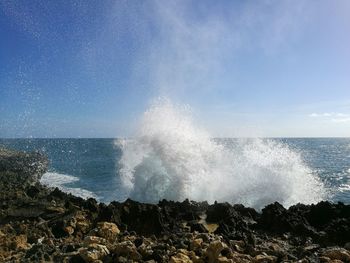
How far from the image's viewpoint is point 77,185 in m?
35.5

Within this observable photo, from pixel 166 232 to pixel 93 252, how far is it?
3.67 meters

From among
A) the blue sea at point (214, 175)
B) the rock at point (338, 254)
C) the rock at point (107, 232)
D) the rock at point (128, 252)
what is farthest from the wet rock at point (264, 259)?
the blue sea at point (214, 175)

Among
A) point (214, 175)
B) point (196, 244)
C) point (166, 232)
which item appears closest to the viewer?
point (196, 244)

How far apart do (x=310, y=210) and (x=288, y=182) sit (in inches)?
398

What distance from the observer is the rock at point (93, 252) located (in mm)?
8894

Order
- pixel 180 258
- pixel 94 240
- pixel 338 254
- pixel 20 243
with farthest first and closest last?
pixel 20 243 < pixel 94 240 < pixel 338 254 < pixel 180 258

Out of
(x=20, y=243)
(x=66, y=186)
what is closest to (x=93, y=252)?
(x=20, y=243)

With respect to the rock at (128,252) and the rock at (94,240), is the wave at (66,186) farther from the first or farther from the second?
the rock at (128,252)

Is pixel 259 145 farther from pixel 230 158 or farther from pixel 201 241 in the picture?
pixel 201 241

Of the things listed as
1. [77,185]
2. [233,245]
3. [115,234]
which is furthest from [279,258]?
[77,185]

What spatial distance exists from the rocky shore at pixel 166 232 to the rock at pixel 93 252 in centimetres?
2

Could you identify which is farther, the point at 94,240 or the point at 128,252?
the point at 94,240

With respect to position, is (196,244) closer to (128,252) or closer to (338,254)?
(128,252)

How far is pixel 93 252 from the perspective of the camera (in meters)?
9.02
